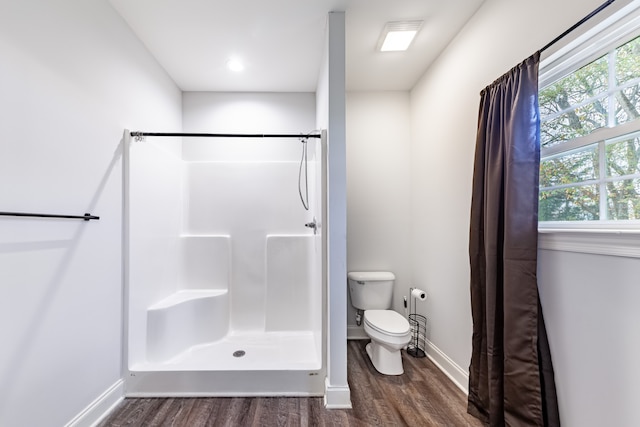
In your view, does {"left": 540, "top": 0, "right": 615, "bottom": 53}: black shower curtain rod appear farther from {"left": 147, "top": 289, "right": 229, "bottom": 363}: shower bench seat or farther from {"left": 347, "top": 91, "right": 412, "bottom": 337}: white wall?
{"left": 147, "top": 289, "right": 229, "bottom": 363}: shower bench seat

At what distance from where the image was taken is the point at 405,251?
262 cm

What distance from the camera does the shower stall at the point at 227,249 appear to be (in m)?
2.02

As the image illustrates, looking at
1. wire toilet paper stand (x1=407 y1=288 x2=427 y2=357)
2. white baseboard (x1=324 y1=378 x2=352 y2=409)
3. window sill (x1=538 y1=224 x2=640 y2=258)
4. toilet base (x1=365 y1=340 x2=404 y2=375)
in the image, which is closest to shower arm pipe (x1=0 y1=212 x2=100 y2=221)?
white baseboard (x1=324 y1=378 x2=352 y2=409)

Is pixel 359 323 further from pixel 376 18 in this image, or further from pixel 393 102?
pixel 376 18

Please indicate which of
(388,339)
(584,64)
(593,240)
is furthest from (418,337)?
(584,64)

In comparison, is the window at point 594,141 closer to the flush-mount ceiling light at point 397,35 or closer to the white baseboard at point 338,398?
the flush-mount ceiling light at point 397,35

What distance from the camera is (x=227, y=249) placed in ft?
8.39

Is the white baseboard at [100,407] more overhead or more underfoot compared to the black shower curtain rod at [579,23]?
more underfoot

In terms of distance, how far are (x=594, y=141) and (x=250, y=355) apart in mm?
2478

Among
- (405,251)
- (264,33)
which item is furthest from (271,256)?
(264,33)

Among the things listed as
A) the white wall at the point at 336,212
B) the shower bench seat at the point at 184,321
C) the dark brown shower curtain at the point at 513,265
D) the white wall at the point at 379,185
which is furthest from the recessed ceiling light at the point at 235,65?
the shower bench seat at the point at 184,321

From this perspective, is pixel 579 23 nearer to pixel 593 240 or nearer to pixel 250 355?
pixel 593 240

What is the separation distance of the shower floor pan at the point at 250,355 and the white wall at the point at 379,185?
24.8 inches

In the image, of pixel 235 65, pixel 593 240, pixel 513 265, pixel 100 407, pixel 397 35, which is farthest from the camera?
pixel 235 65
